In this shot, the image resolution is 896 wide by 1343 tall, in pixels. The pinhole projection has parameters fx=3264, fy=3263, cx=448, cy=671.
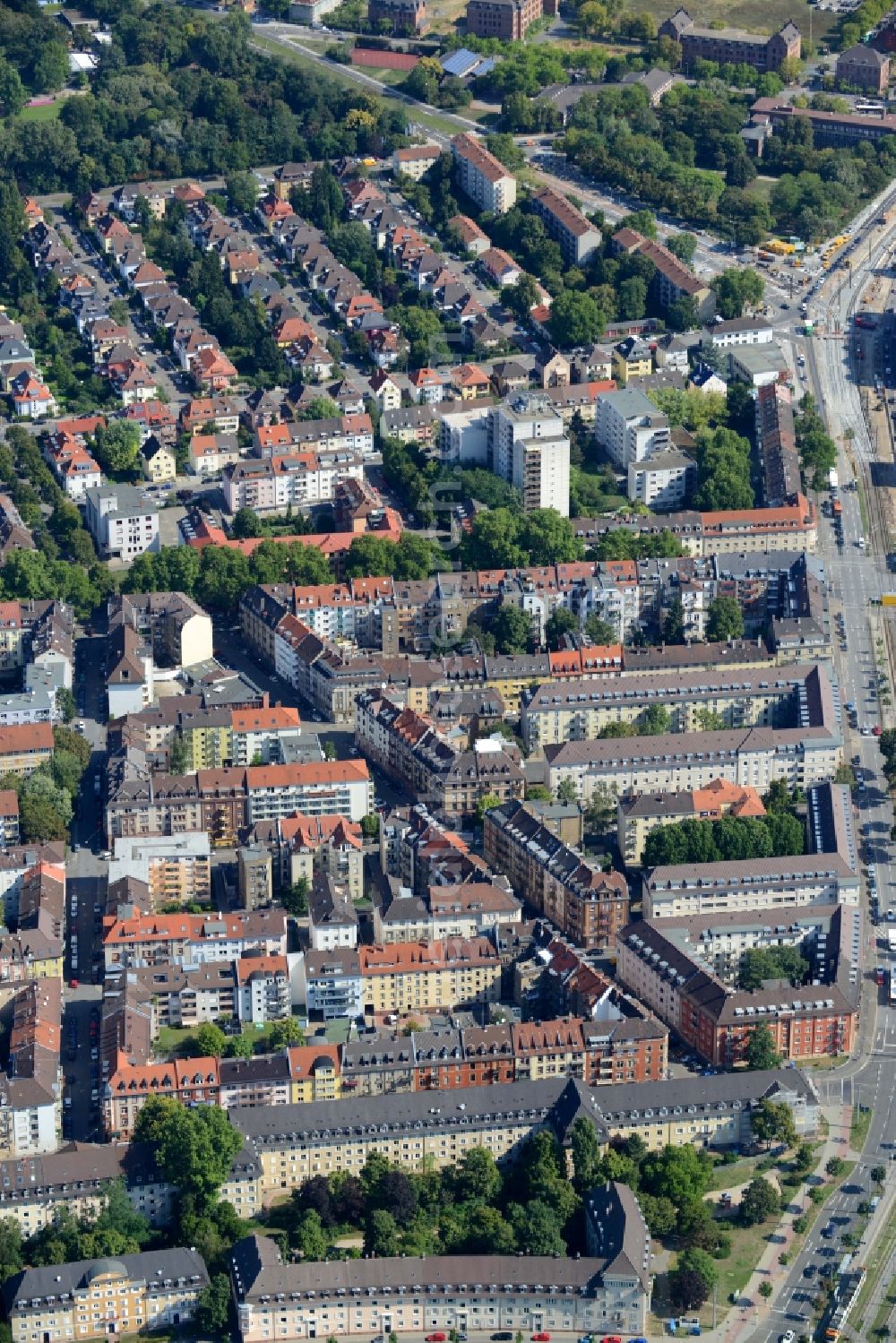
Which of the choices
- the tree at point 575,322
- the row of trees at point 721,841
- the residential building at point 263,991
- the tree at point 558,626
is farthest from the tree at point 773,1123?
the tree at point 575,322

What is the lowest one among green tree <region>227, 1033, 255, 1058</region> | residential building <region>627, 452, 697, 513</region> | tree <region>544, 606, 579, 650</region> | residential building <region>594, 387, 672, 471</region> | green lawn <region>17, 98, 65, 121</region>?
green tree <region>227, 1033, 255, 1058</region>

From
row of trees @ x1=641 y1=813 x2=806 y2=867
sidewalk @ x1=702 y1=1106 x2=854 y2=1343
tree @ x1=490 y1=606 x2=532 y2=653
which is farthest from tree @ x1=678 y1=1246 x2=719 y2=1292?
tree @ x1=490 y1=606 x2=532 y2=653

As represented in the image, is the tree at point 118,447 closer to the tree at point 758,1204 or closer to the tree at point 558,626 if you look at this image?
the tree at point 558,626

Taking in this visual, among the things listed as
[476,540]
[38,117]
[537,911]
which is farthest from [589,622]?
[38,117]

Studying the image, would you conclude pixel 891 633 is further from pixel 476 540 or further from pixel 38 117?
pixel 38 117

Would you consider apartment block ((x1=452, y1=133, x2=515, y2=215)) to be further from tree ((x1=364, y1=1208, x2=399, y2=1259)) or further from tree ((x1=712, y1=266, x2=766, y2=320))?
tree ((x1=364, y1=1208, x2=399, y2=1259))

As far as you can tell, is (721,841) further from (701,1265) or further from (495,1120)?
(701,1265)

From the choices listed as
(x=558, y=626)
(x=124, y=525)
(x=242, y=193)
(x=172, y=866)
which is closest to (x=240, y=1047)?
(x=172, y=866)
